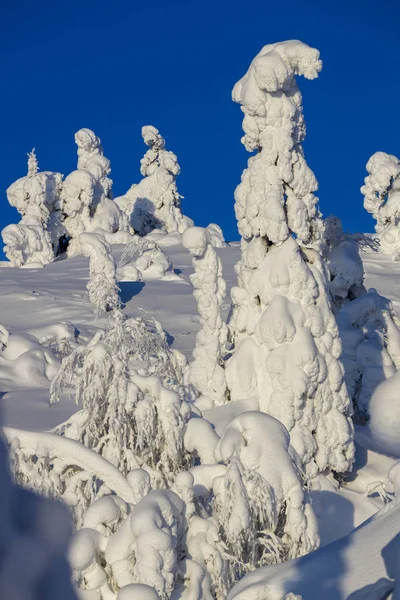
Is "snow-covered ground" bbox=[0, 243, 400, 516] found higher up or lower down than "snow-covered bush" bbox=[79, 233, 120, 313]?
lower down

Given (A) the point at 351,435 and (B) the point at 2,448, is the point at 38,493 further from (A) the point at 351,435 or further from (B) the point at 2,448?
(A) the point at 351,435

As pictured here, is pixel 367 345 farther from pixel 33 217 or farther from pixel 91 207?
pixel 91 207

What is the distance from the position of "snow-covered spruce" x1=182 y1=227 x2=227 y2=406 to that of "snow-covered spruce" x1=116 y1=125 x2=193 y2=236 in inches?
1186

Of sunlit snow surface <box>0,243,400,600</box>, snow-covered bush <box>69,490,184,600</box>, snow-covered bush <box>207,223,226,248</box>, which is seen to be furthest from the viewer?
snow-covered bush <box>207,223,226,248</box>

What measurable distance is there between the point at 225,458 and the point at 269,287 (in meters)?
4.96

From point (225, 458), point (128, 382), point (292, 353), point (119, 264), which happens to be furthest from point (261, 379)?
point (119, 264)

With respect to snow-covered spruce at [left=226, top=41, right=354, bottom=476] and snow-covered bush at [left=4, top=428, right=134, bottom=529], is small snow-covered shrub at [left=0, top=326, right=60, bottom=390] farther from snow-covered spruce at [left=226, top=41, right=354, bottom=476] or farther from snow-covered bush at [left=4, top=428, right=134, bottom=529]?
snow-covered bush at [left=4, top=428, right=134, bottom=529]

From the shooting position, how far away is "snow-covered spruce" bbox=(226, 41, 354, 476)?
1245 cm

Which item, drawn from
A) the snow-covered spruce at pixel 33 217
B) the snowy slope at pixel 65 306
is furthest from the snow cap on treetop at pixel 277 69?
the snow-covered spruce at pixel 33 217

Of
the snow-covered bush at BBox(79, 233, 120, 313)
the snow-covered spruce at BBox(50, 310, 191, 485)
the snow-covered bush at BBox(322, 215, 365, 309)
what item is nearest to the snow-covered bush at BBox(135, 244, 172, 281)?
the snow-covered bush at BBox(79, 233, 120, 313)

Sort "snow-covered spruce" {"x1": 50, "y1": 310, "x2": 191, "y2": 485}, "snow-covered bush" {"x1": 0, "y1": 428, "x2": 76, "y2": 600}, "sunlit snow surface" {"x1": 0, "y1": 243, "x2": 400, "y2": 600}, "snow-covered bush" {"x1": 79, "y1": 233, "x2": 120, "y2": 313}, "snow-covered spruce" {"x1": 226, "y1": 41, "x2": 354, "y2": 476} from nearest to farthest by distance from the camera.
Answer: "snow-covered bush" {"x1": 0, "y1": 428, "x2": 76, "y2": 600} → "snow-covered spruce" {"x1": 50, "y1": 310, "x2": 191, "y2": 485} → "sunlit snow surface" {"x1": 0, "y1": 243, "x2": 400, "y2": 600} → "snow-covered spruce" {"x1": 226, "y1": 41, "x2": 354, "y2": 476} → "snow-covered bush" {"x1": 79, "y1": 233, "x2": 120, "y2": 313}

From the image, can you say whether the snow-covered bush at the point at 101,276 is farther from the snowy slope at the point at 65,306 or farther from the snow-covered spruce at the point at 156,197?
the snow-covered spruce at the point at 156,197

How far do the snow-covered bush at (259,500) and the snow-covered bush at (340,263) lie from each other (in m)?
9.27

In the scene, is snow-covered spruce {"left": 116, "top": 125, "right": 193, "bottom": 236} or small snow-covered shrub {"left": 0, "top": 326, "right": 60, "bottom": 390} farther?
snow-covered spruce {"left": 116, "top": 125, "right": 193, "bottom": 236}
